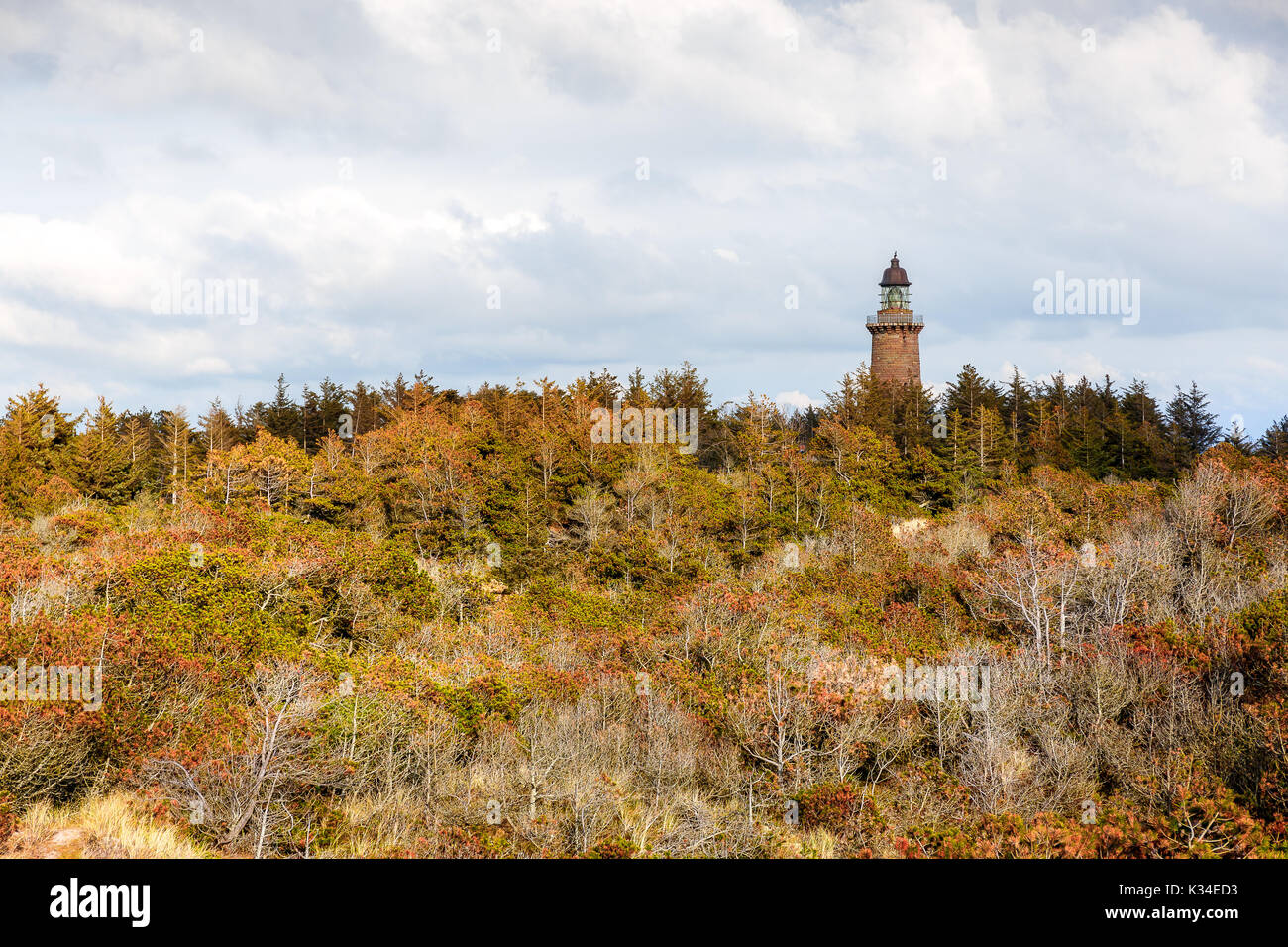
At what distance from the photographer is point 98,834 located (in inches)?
353

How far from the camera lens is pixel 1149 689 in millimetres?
14852

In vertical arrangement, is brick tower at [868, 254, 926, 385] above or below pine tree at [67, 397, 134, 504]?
above

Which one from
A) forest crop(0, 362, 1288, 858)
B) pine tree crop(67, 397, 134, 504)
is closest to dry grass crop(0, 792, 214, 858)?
forest crop(0, 362, 1288, 858)

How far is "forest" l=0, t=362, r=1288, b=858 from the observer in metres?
10.3

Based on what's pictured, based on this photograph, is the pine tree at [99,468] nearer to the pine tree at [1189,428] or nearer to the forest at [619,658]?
the forest at [619,658]

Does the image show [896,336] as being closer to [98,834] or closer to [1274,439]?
[1274,439]

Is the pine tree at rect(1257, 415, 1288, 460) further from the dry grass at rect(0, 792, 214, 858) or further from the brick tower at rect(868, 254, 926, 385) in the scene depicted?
the dry grass at rect(0, 792, 214, 858)

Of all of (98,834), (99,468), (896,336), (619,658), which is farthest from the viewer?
(896,336)

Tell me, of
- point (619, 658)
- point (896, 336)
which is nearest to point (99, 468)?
point (619, 658)

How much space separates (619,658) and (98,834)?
10.7 m

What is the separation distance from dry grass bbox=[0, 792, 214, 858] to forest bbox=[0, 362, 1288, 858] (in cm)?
5

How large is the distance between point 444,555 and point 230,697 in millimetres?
15153
